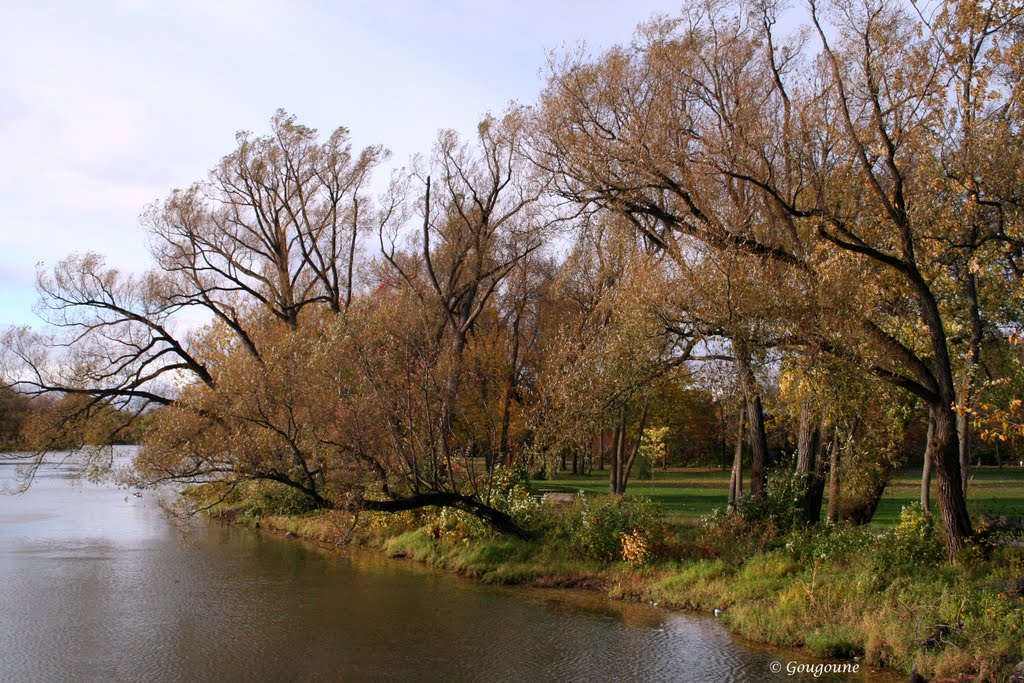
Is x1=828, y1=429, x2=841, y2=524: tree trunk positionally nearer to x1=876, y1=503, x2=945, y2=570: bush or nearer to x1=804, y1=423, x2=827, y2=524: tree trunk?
x1=804, y1=423, x2=827, y2=524: tree trunk

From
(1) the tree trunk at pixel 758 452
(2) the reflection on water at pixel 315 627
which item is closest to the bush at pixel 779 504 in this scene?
(1) the tree trunk at pixel 758 452

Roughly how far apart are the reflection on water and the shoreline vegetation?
0.62 meters

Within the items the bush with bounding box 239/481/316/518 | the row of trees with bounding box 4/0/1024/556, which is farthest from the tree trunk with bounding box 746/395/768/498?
the bush with bounding box 239/481/316/518

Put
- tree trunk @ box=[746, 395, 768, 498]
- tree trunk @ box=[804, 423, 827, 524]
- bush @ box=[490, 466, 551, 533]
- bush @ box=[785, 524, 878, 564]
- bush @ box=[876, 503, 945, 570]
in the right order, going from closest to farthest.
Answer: bush @ box=[876, 503, 945, 570] < bush @ box=[785, 524, 878, 564] < tree trunk @ box=[804, 423, 827, 524] < tree trunk @ box=[746, 395, 768, 498] < bush @ box=[490, 466, 551, 533]

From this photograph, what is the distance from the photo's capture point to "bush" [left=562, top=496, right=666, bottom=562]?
17.8 m

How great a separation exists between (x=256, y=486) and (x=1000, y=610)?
16187 mm

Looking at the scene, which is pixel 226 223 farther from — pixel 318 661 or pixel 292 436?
pixel 318 661

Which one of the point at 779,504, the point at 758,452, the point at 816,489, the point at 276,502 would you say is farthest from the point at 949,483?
the point at 276,502

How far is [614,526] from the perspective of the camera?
1816 cm

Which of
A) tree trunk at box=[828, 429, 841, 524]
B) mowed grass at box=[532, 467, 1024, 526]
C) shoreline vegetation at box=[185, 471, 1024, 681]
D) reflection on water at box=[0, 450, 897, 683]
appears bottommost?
reflection on water at box=[0, 450, 897, 683]

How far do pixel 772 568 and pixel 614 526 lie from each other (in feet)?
13.0

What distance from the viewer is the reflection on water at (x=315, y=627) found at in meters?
12.4

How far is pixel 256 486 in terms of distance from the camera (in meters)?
20.9

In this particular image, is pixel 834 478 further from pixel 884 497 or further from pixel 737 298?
pixel 884 497
